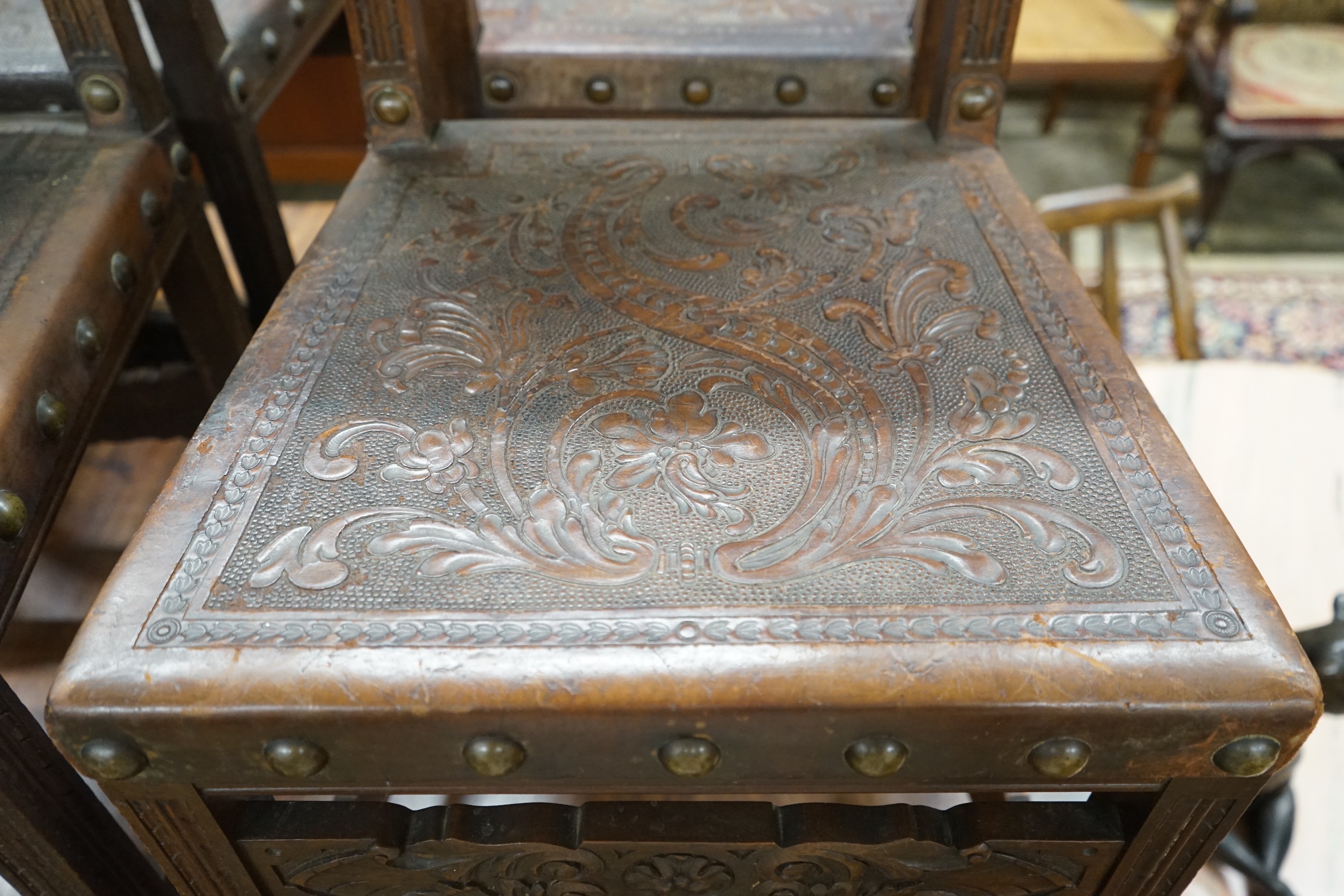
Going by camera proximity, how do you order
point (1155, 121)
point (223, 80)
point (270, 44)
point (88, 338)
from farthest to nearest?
point (1155, 121), point (270, 44), point (223, 80), point (88, 338)


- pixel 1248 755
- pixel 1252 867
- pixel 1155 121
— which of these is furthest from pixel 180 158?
pixel 1155 121

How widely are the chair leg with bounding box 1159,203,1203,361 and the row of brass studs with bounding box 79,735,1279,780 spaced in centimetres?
103

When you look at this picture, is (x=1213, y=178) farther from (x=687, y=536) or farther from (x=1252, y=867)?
(x=687, y=536)

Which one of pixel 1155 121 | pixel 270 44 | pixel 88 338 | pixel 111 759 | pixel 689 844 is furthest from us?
pixel 1155 121

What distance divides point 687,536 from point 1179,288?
1.16 metres

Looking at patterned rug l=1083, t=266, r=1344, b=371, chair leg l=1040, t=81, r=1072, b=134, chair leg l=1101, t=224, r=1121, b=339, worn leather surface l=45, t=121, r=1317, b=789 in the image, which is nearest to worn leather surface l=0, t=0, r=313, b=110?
worn leather surface l=45, t=121, r=1317, b=789

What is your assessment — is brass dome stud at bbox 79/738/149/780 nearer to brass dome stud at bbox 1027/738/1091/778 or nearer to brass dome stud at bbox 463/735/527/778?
brass dome stud at bbox 463/735/527/778

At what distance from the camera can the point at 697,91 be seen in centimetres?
106

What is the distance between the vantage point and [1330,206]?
2.36 metres

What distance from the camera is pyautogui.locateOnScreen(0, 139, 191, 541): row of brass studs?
2.03ft

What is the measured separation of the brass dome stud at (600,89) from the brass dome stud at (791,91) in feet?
0.61

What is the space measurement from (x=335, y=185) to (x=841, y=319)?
1707 millimetres

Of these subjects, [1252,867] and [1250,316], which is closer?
[1252,867]

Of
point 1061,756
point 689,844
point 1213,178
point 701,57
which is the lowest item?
point 1213,178
